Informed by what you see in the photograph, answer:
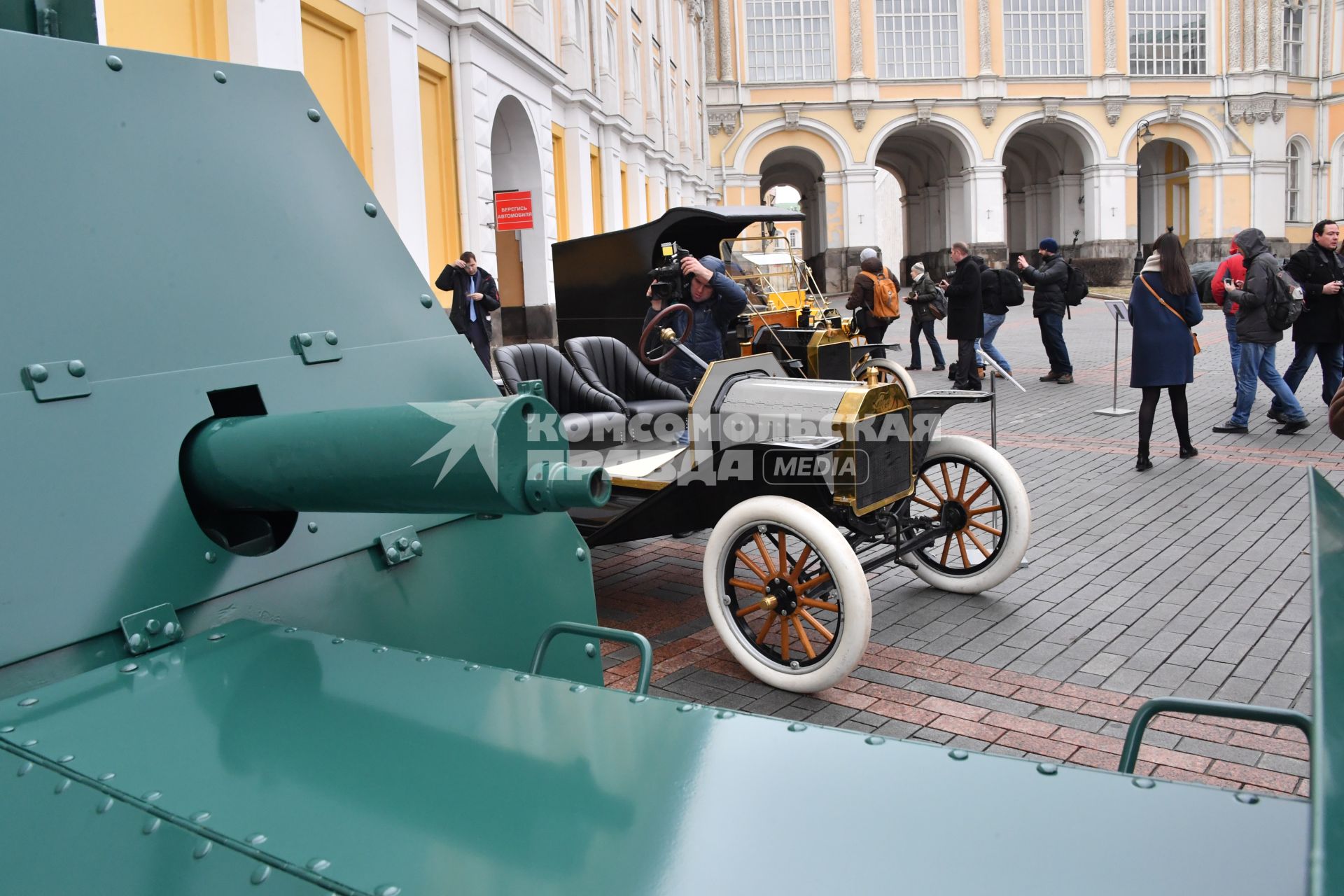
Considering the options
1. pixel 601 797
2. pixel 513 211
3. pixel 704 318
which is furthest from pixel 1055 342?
pixel 601 797

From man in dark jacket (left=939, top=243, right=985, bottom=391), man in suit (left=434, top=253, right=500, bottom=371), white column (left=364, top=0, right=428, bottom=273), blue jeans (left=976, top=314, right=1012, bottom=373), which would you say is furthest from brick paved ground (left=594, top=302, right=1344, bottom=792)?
white column (left=364, top=0, right=428, bottom=273)

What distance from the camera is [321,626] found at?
1.97 m

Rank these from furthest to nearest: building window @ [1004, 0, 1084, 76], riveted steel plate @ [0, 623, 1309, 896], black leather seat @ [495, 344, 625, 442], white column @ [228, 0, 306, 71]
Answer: building window @ [1004, 0, 1084, 76], white column @ [228, 0, 306, 71], black leather seat @ [495, 344, 625, 442], riveted steel plate @ [0, 623, 1309, 896]

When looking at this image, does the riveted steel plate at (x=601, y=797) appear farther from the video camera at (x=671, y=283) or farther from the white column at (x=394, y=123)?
the white column at (x=394, y=123)

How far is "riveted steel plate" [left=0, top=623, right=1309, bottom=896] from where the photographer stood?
92cm

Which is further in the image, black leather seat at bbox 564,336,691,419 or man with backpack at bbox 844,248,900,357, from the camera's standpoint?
man with backpack at bbox 844,248,900,357

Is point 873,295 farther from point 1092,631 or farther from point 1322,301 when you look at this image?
point 1092,631

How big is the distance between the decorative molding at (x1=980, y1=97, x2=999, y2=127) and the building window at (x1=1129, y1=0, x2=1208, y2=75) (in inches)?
216

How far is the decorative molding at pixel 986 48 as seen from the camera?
41.7 meters

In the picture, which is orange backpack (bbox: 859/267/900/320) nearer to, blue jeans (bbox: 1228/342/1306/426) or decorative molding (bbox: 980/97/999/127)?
blue jeans (bbox: 1228/342/1306/426)

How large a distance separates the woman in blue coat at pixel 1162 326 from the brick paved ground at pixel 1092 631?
1.93 ft

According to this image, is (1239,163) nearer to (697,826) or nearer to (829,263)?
(829,263)

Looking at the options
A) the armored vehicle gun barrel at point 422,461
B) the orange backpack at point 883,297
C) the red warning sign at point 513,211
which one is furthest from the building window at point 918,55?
the armored vehicle gun barrel at point 422,461

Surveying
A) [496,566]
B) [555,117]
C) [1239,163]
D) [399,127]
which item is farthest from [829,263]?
[496,566]
